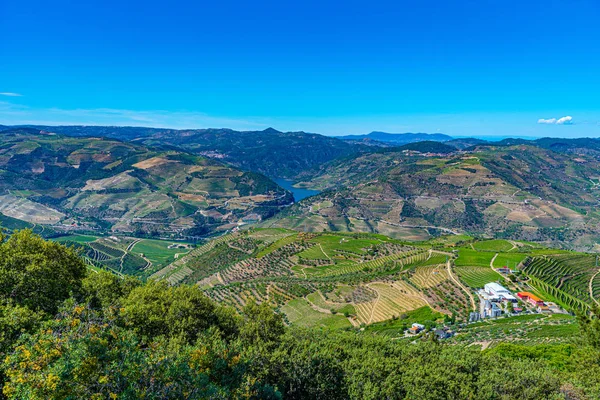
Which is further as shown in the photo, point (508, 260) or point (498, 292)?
A: point (508, 260)

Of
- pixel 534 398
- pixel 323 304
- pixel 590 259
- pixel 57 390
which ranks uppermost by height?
pixel 57 390

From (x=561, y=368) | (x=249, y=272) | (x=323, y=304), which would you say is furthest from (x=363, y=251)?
(x=561, y=368)

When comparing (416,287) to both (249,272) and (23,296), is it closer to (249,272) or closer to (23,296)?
(249,272)

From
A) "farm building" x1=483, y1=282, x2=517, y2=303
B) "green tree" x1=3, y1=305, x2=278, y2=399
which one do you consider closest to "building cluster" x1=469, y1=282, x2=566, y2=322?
"farm building" x1=483, y1=282, x2=517, y2=303

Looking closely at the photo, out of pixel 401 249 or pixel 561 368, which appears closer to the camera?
pixel 561 368

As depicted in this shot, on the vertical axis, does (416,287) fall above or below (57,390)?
below

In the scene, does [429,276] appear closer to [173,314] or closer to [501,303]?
[501,303]

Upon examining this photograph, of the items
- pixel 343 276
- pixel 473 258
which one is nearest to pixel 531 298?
pixel 473 258
